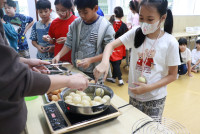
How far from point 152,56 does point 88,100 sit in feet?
1.78

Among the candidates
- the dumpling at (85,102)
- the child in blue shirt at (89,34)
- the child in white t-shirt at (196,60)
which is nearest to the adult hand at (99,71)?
the dumpling at (85,102)

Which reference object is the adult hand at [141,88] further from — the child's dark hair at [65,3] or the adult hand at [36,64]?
the child's dark hair at [65,3]

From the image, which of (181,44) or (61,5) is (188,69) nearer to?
(181,44)

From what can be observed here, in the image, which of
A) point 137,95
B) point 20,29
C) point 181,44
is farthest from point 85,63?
point 181,44

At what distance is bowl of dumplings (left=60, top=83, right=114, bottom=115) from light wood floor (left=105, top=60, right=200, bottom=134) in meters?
1.40

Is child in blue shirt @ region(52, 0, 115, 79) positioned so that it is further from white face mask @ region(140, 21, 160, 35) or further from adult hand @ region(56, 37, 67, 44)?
white face mask @ region(140, 21, 160, 35)

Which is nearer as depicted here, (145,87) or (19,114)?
(19,114)

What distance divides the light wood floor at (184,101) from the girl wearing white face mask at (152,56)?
39.7 inches

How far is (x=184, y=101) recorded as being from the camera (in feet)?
7.81

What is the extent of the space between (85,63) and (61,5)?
74 cm

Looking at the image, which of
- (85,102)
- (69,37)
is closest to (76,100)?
(85,102)

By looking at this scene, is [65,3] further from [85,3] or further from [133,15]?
[133,15]

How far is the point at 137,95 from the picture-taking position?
1.16 m

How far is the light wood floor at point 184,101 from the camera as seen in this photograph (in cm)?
190
